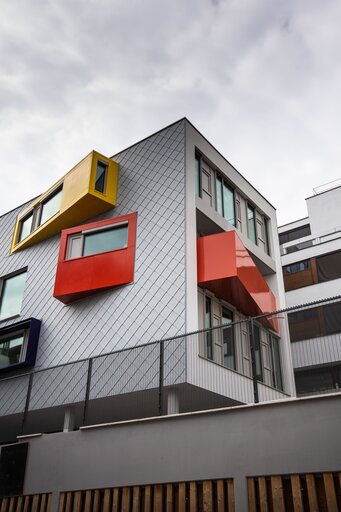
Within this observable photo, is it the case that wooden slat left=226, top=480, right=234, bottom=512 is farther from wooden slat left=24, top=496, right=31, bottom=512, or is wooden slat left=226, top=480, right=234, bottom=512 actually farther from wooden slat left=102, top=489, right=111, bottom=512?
wooden slat left=24, top=496, right=31, bottom=512

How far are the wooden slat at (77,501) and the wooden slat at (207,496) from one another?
3055 mm

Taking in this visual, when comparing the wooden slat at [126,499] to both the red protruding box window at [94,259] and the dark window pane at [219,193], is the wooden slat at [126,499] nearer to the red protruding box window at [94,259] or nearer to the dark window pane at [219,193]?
the red protruding box window at [94,259]

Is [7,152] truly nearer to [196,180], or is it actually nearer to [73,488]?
[196,180]

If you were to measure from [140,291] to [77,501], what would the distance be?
6286 millimetres

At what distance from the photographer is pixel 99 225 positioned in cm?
1731

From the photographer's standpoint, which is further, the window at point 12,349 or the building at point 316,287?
the window at point 12,349

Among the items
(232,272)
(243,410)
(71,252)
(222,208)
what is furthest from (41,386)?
(222,208)

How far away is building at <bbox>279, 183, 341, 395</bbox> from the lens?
891 centimetres

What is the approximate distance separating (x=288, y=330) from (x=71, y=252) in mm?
9798

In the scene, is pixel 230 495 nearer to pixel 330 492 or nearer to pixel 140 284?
pixel 330 492

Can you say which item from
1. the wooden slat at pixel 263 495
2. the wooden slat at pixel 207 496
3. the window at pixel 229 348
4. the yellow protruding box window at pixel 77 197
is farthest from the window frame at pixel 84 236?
the wooden slat at pixel 263 495

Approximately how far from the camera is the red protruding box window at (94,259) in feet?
52.5

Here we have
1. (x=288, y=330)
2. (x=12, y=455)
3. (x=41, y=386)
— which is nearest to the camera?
(x=288, y=330)

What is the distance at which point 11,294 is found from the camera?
66.9 feet
